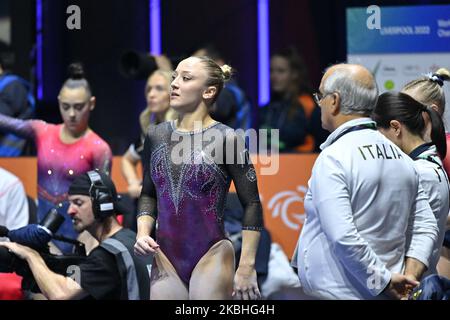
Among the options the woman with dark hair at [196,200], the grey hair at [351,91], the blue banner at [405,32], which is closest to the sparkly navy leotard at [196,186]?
the woman with dark hair at [196,200]

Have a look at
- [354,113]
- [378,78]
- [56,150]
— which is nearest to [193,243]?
[354,113]

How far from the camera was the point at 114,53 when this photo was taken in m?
7.94

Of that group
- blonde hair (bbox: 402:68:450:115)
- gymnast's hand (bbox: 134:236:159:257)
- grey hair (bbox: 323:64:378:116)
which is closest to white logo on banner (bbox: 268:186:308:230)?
blonde hair (bbox: 402:68:450:115)

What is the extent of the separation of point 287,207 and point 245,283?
2.64m

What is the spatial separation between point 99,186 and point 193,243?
3.91 feet

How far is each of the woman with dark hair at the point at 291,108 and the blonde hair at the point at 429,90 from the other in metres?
1.89

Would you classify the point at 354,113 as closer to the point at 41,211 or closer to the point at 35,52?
the point at 41,211

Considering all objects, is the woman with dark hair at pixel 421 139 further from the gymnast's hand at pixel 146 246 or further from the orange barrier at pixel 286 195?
the orange barrier at pixel 286 195

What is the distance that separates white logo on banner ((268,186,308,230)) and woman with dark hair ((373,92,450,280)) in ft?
6.94

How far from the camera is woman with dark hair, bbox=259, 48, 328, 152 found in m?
6.86

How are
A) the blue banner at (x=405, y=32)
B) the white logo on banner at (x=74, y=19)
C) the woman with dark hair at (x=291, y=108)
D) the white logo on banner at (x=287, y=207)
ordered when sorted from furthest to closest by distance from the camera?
the woman with dark hair at (x=291, y=108), the blue banner at (x=405, y=32), the white logo on banner at (x=287, y=207), the white logo on banner at (x=74, y=19)

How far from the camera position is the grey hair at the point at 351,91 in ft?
12.6

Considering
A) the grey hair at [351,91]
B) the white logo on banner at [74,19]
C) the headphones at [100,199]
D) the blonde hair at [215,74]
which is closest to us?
the grey hair at [351,91]
